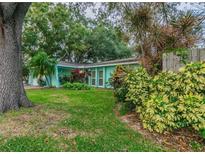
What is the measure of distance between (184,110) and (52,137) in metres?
2.87

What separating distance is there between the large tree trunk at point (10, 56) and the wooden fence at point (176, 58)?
4406 millimetres

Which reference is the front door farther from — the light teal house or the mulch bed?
the mulch bed

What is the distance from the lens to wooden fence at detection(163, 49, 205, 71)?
627 cm

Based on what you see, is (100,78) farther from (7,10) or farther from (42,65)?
(7,10)

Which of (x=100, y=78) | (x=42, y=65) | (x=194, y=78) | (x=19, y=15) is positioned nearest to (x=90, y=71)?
(x=100, y=78)

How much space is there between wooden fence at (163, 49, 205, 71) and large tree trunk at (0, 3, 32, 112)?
441 centimetres

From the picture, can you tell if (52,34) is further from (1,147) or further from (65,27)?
(1,147)

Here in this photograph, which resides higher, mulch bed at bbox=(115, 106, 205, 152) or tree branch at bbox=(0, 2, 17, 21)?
tree branch at bbox=(0, 2, 17, 21)

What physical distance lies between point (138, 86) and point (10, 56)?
3735 millimetres

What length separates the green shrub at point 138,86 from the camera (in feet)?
22.7

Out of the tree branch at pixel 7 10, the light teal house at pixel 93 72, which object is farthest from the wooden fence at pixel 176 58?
the light teal house at pixel 93 72

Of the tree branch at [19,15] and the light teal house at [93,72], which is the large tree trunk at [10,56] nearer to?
the tree branch at [19,15]

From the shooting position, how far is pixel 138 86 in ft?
23.1

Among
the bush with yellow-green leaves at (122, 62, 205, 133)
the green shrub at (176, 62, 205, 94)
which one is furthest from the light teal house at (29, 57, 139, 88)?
the green shrub at (176, 62, 205, 94)
